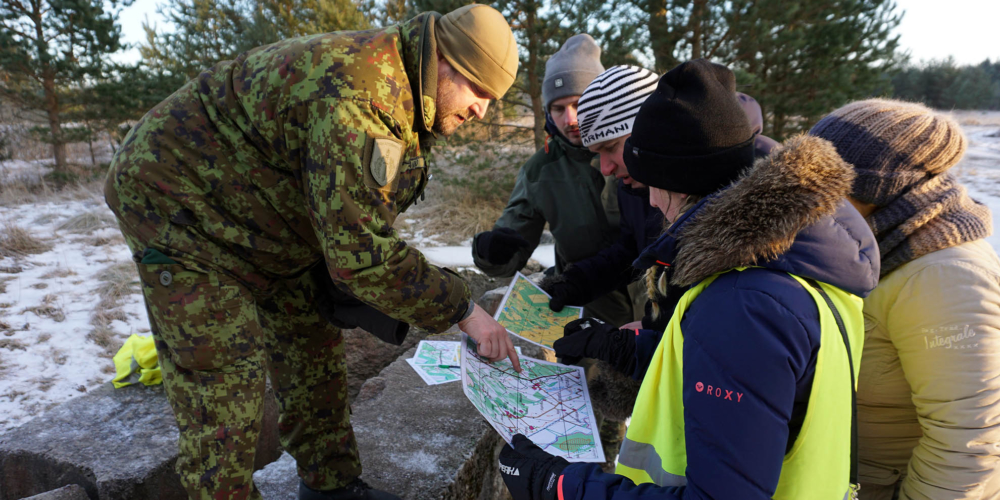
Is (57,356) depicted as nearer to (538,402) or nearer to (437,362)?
(437,362)

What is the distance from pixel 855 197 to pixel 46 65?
12.0 m

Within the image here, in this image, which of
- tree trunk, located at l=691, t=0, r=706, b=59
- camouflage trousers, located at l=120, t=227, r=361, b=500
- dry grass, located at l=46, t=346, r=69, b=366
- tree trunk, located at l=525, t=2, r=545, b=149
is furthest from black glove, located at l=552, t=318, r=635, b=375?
tree trunk, located at l=691, t=0, r=706, b=59

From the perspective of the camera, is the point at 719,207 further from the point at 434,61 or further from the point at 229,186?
the point at 229,186

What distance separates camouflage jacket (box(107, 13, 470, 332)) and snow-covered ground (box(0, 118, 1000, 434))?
2.93 meters

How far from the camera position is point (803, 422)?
38.5 inches

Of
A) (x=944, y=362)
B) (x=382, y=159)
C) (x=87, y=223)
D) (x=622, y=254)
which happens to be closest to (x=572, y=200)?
(x=622, y=254)

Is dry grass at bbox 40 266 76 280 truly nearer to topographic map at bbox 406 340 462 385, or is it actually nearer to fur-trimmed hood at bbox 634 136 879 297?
topographic map at bbox 406 340 462 385

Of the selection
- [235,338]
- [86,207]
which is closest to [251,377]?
[235,338]

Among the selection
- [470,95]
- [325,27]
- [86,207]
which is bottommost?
[86,207]

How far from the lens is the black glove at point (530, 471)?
1171 millimetres

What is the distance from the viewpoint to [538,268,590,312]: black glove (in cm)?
225

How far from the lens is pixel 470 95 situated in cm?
164

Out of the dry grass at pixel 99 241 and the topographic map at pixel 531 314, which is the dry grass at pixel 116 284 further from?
the topographic map at pixel 531 314

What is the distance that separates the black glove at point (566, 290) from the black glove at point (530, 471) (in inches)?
38.1
